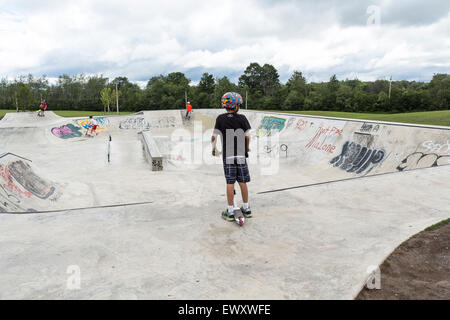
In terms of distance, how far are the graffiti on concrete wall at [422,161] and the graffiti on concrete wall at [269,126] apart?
10.3 m

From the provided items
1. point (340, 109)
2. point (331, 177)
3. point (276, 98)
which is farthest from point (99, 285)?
point (276, 98)

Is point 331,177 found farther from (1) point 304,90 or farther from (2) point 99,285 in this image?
(1) point 304,90

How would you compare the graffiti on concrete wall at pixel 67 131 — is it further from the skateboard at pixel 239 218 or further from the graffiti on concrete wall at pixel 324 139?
the skateboard at pixel 239 218

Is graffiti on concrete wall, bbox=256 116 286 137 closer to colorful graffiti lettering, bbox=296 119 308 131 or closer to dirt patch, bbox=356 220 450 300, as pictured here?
colorful graffiti lettering, bbox=296 119 308 131

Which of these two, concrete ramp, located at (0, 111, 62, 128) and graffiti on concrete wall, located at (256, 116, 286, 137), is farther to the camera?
concrete ramp, located at (0, 111, 62, 128)

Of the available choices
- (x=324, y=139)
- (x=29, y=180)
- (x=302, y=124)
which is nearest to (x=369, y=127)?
(x=324, y=139)

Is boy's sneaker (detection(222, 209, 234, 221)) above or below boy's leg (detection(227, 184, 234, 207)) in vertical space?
below

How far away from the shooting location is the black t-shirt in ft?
14.5

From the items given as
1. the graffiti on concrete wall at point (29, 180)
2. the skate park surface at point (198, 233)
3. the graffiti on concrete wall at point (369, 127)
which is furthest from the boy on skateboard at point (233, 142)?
the graffiti on concrete wall at point (369, 127)

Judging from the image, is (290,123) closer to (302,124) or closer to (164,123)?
(302,124)

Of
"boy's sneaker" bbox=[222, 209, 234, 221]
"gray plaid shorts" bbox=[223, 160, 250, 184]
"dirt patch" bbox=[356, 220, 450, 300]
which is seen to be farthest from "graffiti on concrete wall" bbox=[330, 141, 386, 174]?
"boy's sneaker" bbox=[222, 209, 234, 221]

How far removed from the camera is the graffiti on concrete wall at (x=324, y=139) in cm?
1362

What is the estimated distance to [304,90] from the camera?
211 ft

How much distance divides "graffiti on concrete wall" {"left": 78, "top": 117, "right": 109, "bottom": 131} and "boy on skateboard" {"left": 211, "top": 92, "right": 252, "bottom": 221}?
24058mm
